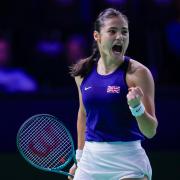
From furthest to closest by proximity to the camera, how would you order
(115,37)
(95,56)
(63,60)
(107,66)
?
(63,60), (95,56), (107,66), (115,37)

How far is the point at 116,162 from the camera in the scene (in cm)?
445

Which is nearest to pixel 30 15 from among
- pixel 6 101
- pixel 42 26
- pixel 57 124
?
pixel 42 26

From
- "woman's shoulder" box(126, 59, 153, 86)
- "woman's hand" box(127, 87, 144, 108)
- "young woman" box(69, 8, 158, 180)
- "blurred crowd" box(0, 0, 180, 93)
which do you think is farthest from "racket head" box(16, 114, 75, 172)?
"blurred crowd" box(0, 0, 180, 93)

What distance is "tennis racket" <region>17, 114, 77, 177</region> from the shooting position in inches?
198

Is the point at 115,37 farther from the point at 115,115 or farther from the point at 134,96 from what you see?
the point at 134,96

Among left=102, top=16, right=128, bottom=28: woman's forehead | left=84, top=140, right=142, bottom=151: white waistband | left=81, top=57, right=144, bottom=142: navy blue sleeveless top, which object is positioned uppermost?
left=102, top=16, right=128, bottom=28: woman's forehead

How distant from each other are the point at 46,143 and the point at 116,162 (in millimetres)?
847

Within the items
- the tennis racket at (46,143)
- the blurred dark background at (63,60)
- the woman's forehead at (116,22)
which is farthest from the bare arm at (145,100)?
the blurred dark background at (63,60)

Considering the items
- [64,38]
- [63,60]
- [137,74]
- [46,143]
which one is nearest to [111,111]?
[137,74]

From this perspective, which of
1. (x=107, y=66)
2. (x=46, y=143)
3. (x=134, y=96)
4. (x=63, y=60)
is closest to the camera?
(x=134, y=96)

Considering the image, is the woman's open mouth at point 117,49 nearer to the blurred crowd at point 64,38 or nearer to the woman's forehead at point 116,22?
the woman's forehead at point 116,22

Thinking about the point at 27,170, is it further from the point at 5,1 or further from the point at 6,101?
the point at 5,1

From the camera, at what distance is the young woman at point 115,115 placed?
4418 millimetres

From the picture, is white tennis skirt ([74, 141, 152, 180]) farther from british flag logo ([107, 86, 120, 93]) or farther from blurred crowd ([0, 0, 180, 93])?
blurred crowd ([0, 0, 180, 93])
